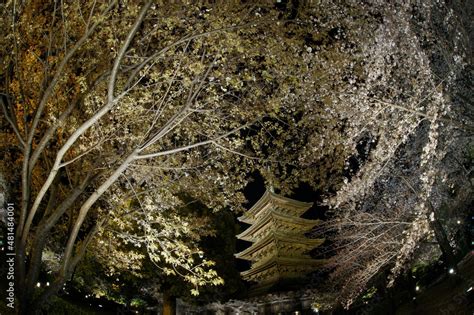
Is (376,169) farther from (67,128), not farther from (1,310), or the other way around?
(1,310)

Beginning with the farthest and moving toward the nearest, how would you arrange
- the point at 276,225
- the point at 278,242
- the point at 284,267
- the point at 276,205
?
the point at 276,205 → the point at 276,225 → the point at 278,242 → the point at 284,267

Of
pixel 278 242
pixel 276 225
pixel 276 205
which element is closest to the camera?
pixel 278 242

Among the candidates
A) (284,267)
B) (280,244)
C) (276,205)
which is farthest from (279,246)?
(276,205)

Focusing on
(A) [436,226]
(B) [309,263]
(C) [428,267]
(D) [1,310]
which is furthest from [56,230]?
(C) [428,267]

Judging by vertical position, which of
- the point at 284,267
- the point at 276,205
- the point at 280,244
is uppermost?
the point at 276,205

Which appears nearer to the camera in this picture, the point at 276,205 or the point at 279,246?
the point at 279,246

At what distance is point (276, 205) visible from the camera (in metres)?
21.9

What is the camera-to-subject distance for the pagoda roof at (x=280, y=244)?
21406mm

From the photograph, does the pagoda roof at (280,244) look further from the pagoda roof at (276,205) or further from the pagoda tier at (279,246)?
the pagoda roof at (276,205)

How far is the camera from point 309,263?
71.1 ft

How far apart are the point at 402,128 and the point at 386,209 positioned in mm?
7144

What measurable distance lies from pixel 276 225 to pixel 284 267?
2383 mm

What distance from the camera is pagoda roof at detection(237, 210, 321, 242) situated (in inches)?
850

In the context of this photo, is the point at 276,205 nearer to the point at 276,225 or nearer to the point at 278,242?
the point at 276,225
